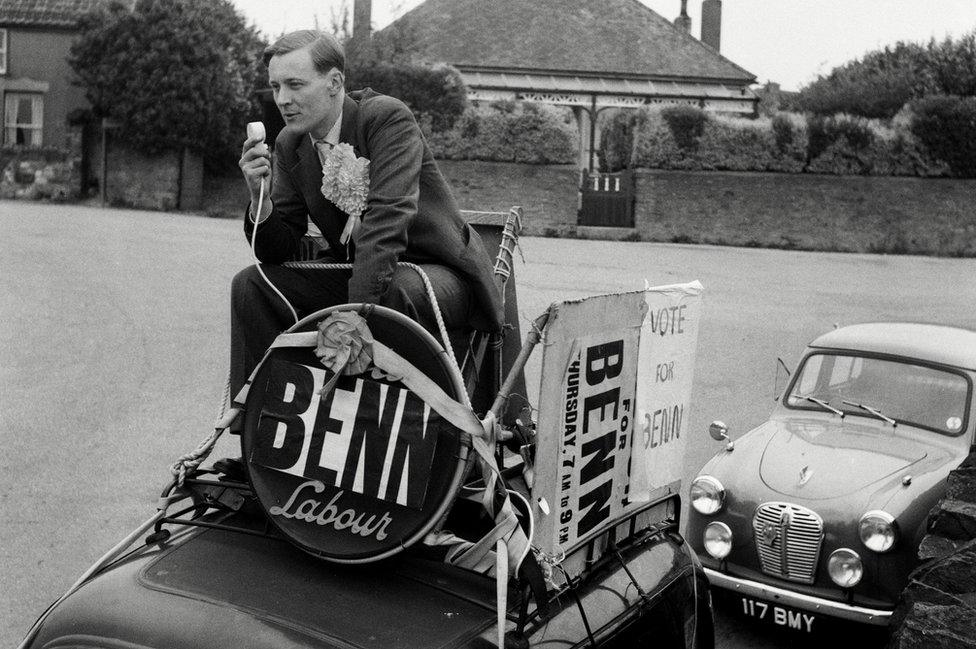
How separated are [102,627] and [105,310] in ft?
35.5

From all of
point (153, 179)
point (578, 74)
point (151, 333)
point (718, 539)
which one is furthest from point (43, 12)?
point (718, 539)

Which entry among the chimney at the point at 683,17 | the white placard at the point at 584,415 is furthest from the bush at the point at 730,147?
the chimney at the point at 683,17

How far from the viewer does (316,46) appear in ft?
10.2

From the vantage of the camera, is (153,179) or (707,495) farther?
(153,179)

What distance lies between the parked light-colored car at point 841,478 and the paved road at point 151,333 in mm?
442

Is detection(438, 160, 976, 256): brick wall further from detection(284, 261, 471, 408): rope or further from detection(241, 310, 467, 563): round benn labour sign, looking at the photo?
detection(241, 310, 467, 563): round benn labour sign

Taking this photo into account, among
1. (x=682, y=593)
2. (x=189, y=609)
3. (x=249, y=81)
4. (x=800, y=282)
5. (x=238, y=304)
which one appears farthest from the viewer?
(x=249, y=81)

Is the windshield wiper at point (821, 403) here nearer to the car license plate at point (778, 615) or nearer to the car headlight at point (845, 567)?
the car headlight at point (845, 567)

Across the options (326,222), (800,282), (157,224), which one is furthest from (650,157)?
(326,222)

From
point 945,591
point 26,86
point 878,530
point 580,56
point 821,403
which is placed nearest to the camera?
point 945,591

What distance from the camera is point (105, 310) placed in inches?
492

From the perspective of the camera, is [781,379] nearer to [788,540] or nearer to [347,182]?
[788,540]

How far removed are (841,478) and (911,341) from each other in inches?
52.6

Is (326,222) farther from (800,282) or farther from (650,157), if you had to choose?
(650,157)
